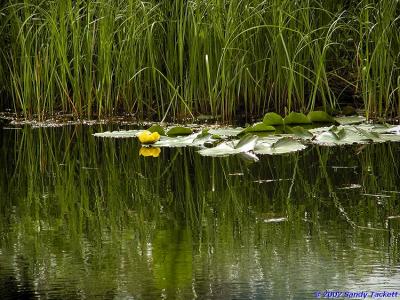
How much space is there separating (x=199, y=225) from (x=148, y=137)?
1.75m

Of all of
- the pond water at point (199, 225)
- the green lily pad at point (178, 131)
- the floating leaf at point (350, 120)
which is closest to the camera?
the pond water at point (199, 225)

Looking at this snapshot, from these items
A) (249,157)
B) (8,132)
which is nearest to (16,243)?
(249,157)

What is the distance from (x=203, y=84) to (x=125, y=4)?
3.13 feet

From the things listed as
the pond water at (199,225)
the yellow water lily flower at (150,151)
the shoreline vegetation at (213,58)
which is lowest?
the pond water at (199,225)

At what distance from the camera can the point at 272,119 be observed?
4.58 m

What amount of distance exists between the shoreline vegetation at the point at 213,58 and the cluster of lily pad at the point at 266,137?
1.45 feet

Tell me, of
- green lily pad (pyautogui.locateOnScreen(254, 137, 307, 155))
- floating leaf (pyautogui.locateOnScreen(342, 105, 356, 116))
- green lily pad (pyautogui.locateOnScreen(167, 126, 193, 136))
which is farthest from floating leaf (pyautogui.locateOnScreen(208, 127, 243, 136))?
floating leaf (pyautogui.locateOnScreen(342, 105, 356, 116))

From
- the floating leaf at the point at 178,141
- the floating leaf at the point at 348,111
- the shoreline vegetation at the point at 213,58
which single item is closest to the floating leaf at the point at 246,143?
the floating leaf at the point at 178,141

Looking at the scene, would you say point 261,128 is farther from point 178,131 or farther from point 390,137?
point 390,137

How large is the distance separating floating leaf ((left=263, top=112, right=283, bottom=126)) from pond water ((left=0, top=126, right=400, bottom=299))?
549 mm

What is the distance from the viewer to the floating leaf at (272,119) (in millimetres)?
4570

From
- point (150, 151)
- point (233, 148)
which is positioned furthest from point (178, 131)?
point (233, 148)

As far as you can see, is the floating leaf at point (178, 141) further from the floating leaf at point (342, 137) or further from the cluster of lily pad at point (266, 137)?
the floating leaf at point (342, 137)

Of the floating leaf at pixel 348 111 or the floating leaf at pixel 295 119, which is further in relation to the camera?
the floating leaf at pixel 348 111
